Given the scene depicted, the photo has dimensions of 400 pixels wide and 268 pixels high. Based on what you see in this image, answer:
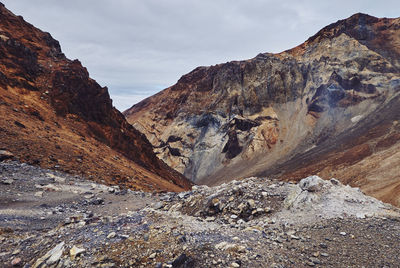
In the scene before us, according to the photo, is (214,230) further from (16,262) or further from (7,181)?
(7,181)

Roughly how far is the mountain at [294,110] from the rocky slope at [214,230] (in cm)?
4102

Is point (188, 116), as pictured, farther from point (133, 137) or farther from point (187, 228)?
point (187, 228)

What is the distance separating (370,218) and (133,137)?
33.0m

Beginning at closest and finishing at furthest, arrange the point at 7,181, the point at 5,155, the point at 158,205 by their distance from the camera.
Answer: the point at 158,205
the point at 7,181
the point at 5,155

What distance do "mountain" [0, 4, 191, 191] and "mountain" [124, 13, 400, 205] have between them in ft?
112

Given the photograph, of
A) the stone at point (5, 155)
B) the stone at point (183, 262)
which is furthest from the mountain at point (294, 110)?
the stone at point (183, 262)

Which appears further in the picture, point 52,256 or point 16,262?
point 16,262

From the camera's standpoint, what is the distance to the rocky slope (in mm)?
6199

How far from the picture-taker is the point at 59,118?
2672cm

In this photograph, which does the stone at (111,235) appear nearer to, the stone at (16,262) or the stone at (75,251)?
the stone at (75,251)

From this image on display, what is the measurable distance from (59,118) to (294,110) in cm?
6974

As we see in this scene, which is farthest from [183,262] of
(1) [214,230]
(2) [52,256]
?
(2) [52,256]

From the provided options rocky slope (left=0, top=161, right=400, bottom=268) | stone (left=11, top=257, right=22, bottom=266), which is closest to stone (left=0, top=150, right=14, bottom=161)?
rocky slope (left=0, top=161, right=400, bottom=268)

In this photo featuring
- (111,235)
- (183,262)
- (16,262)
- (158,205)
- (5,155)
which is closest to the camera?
(183,262)
